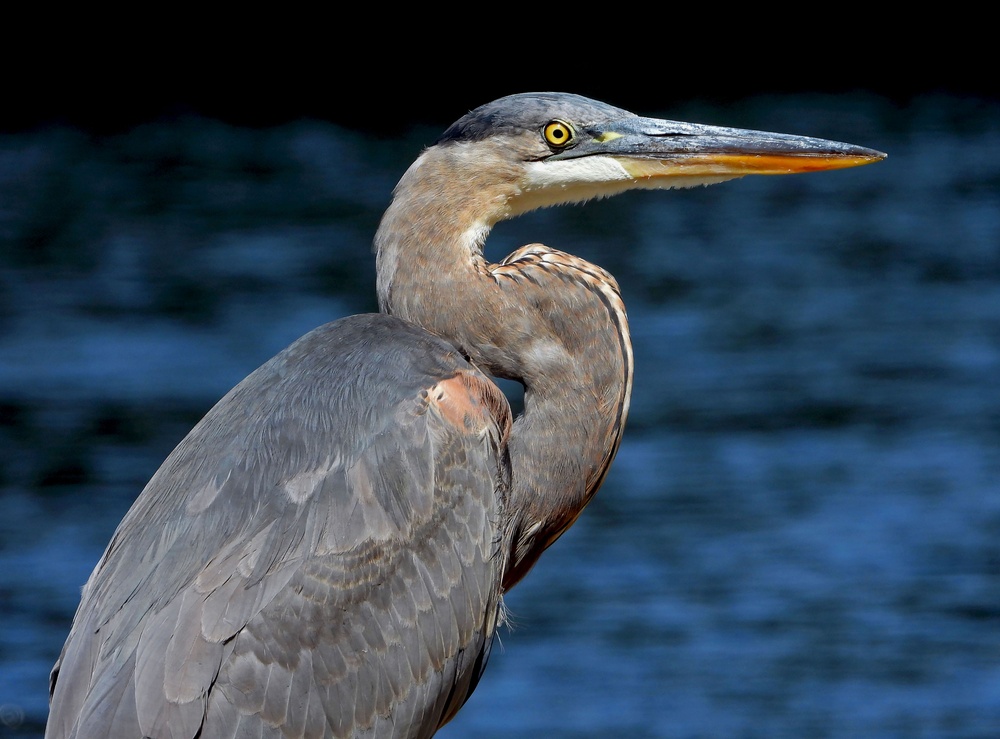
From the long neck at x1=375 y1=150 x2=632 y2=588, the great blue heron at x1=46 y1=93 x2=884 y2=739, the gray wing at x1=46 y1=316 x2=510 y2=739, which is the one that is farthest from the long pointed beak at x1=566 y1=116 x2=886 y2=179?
the gray wing at x1=46 y1=316 x2=510 y2=739

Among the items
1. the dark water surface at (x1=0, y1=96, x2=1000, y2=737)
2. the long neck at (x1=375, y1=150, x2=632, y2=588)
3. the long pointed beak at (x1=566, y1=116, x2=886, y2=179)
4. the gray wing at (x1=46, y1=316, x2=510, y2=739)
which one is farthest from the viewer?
the dark water surface at (x1=0, y1=96, x2=1000, y2=737)

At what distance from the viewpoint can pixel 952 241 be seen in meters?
15.0

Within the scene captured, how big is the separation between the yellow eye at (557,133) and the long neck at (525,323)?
204mm

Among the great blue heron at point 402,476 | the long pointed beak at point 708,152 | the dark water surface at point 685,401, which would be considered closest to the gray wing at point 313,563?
the great blue heron at point 402,476

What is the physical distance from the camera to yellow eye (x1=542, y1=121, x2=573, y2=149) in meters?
3.81

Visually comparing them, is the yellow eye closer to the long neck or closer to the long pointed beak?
the long pointed beak

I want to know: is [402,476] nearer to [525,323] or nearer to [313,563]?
[313,563]

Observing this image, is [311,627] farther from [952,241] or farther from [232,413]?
[952,241]

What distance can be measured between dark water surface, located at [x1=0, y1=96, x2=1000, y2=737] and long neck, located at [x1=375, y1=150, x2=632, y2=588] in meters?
5.03

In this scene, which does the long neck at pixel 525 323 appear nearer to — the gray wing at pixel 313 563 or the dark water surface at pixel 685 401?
the gray wing at pixel 313 563

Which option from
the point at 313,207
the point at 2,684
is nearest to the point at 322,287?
the point at 313,207

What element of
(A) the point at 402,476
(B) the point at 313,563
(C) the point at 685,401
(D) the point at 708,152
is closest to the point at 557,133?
(D) the point at 708,152

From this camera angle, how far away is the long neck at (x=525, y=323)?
3736 mm

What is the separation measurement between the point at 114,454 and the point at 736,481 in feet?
15.6
